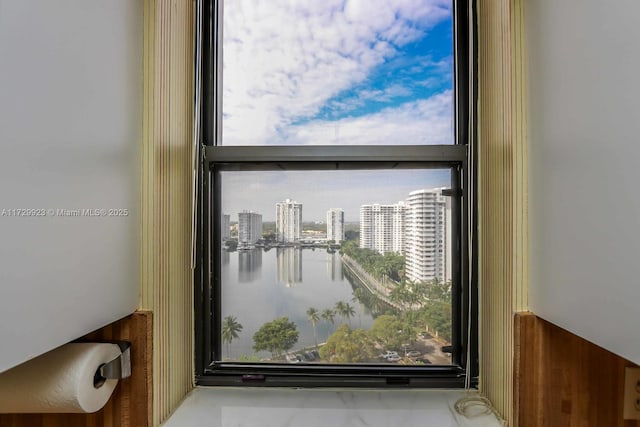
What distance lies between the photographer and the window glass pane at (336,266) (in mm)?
1054

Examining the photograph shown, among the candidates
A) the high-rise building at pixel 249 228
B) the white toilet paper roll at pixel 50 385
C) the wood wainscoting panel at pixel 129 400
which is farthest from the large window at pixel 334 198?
the white toilet paper roll at pixel 50 385

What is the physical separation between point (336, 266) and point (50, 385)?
0.72 metres

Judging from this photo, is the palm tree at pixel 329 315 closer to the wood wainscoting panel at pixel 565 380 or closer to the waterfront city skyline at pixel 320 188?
the waterfront city skyline at pixel 320 188

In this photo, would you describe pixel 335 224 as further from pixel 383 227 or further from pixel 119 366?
pixel 119 366

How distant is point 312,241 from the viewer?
42.3 inches

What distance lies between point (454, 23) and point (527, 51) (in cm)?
35

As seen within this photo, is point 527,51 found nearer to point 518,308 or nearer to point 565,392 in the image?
point 518,308

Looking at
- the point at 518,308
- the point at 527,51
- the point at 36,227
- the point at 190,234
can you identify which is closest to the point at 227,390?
the point at 190,234

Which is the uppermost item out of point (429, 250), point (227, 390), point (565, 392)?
point (429, 250)

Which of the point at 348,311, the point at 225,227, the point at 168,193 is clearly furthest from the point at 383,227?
the point at 168,193

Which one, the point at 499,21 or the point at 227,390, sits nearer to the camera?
the point at 499,21

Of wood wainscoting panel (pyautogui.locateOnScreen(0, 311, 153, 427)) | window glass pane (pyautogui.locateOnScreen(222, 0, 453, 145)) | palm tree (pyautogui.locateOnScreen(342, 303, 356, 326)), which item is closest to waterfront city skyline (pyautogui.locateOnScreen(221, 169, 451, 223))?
window glass pane (pyautogui.locateOnScreen(222, 0, 453, 145))

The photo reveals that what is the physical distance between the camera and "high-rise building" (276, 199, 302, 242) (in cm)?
107

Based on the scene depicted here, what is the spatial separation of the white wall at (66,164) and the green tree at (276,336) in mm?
403
